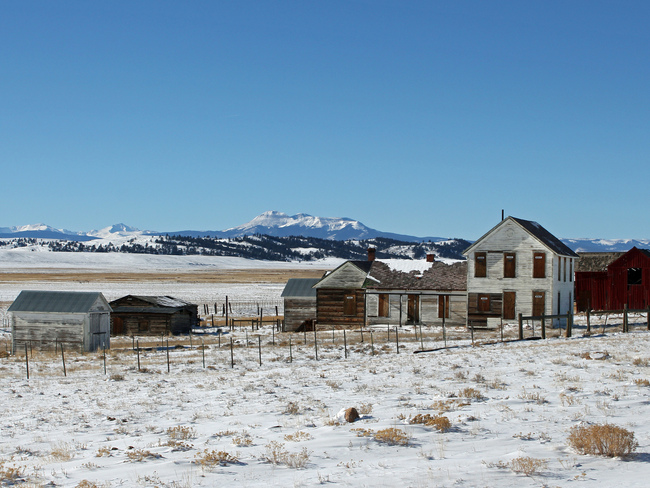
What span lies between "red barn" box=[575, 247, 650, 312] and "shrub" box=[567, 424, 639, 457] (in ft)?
136

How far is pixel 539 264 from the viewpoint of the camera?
39781 millimetres

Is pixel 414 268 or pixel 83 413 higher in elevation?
pixel 414 268

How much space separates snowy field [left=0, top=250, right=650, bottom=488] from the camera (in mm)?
9227

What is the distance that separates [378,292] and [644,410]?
31828mm

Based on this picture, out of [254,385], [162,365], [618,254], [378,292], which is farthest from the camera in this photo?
[618,254]

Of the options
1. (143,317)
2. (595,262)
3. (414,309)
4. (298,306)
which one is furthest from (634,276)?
(143,317)

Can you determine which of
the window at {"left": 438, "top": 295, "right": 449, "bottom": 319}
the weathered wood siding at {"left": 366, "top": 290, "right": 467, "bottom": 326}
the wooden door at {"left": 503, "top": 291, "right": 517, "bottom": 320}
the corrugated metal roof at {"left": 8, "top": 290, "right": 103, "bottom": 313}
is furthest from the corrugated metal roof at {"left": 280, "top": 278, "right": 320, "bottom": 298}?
the corrugated metal roof at {"left": 8, "top": 290, "right": 103, "bottom": 313}

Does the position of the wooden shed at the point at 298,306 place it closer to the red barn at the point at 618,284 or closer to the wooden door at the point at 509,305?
the wooden door at the point at 509,305

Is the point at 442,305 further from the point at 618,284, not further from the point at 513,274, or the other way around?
the point at 618,284

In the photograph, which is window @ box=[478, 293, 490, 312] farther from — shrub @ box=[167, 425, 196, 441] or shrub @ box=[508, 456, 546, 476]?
shrub @ box=[508, 456, 546, 476]

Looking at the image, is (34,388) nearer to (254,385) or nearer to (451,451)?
(254,385)

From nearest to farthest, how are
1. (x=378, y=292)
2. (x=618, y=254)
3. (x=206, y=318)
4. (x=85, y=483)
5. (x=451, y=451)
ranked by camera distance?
1. (x=85, y=483)
2. (x=451, y=451)
3. (x=378, y=292)
4. (x=618, y=254)
5. (x=206, y=318)

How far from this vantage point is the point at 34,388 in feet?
65.6

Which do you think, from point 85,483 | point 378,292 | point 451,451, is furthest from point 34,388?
point 378,292
